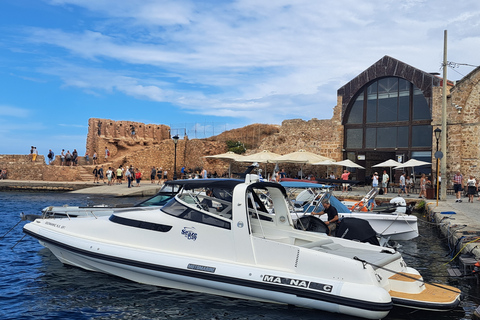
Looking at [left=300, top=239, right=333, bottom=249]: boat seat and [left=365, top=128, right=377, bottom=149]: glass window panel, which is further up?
[left=365, top=128, right=377, bottom=149]: glass window panel

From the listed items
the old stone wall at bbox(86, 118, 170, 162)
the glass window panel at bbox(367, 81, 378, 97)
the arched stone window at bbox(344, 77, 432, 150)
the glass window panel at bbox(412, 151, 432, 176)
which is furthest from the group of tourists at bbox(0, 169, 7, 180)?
the glass window panel at bbox(412, 151, 432, 176)

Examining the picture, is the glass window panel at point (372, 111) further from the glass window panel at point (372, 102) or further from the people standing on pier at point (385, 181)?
the people standing on pier at point (385, 181)

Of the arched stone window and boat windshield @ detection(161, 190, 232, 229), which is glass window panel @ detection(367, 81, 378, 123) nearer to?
the arched stone window

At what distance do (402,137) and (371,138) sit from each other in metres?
1.92

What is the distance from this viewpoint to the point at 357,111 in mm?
29203

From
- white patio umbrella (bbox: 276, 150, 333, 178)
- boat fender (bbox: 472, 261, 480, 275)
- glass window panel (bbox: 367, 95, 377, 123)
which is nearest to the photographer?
boat fender (bbox: 472, 261, 480, 275)

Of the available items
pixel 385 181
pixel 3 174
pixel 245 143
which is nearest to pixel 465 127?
pixel 385 181

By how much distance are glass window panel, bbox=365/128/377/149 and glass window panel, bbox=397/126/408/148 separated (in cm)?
143

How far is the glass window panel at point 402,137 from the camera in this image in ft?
90.0

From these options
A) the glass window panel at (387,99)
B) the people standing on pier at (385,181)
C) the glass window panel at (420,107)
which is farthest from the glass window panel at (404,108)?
the people standing on pier at (385,181)

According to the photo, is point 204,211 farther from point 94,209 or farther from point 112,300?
point 94,209

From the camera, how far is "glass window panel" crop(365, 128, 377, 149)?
28562 mm

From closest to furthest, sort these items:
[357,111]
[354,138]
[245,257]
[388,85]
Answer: [245,257] → [388,85] → [357,111] → [354,138]

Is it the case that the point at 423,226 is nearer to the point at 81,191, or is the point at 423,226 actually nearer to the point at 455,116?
the point at 455,116
